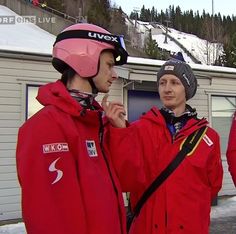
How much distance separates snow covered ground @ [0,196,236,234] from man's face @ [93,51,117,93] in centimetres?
601

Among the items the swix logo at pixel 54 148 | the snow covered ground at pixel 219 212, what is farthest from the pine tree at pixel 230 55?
the swix logo at pixel 54 148

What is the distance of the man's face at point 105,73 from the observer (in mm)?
2416

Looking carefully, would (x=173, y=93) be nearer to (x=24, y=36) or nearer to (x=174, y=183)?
(x=174, y=183)

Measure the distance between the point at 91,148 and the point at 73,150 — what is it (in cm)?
14

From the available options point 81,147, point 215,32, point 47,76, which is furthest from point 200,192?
point 215,32

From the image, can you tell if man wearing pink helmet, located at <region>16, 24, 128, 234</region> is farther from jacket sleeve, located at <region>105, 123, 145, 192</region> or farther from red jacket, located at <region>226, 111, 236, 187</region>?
red jacket, located at <region>226, 111, 236, 187</region>

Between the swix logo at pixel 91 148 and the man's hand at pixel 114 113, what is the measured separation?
22 centimetres

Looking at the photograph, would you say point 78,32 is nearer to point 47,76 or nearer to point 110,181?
point 110,181

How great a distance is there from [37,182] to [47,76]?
7.75 meters

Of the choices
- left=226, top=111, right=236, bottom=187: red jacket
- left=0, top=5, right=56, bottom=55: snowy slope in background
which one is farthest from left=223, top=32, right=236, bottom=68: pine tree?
left=226, top=111, right=236, bottom=187: red jacket

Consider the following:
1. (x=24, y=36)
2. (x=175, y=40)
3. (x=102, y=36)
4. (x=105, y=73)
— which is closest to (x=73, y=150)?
(x=105, y=73)

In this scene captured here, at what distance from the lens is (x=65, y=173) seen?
2043 millimetres

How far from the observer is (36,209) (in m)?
1.95

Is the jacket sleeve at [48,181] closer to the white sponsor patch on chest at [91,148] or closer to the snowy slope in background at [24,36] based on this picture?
the white sponsor patch on chest at [91,148]
